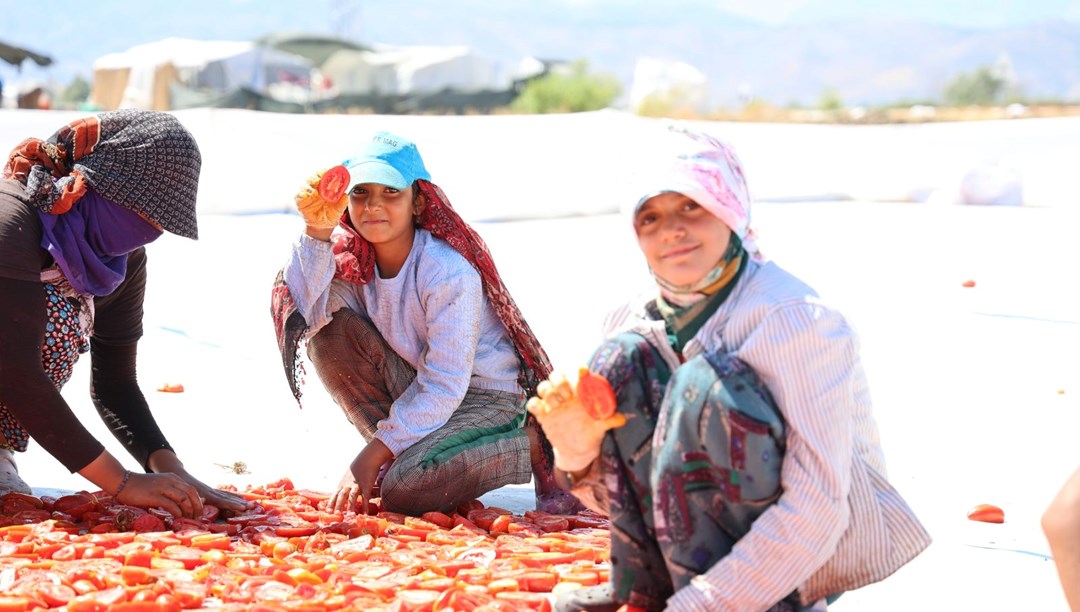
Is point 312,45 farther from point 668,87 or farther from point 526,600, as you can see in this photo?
point 526,600

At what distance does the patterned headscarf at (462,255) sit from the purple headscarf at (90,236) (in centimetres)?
50

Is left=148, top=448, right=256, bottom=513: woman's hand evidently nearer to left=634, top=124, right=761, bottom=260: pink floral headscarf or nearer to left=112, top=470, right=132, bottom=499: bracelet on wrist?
left=112, top=470, right=132, bottom=499: bracelet on wrist

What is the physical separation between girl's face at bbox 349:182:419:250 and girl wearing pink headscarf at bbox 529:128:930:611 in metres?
1.36

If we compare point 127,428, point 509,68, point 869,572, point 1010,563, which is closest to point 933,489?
point 1010,563

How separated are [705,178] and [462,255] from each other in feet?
4.89

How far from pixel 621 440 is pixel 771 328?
1.12ft

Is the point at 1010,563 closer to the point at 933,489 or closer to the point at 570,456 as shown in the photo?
the point at 933,489

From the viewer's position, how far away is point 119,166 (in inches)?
121

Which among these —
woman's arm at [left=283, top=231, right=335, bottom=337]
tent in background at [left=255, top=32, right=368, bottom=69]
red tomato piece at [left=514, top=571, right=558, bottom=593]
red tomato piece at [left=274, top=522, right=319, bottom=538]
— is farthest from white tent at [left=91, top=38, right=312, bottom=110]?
red tomato piece at [left=514, top=571, right=558, bottom=593]

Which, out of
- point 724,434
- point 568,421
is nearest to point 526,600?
point 568,421

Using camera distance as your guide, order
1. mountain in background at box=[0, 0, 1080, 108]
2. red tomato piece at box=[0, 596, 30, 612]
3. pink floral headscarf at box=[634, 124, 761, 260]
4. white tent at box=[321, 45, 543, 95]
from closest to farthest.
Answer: pink floral headscarf at box=[634, 124, 761, 260] < red tomato piece at box=[0, 596, 30, 612] < white tent at box=[321, 45, 543, 95] < mountain in background at box=[0, 0, 1080, 108]

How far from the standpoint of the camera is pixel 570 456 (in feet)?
7.25

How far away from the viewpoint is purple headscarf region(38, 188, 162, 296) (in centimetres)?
309

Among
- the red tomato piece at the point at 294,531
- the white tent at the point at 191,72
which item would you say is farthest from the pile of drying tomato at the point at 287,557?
the white tent at the point at 191,72
